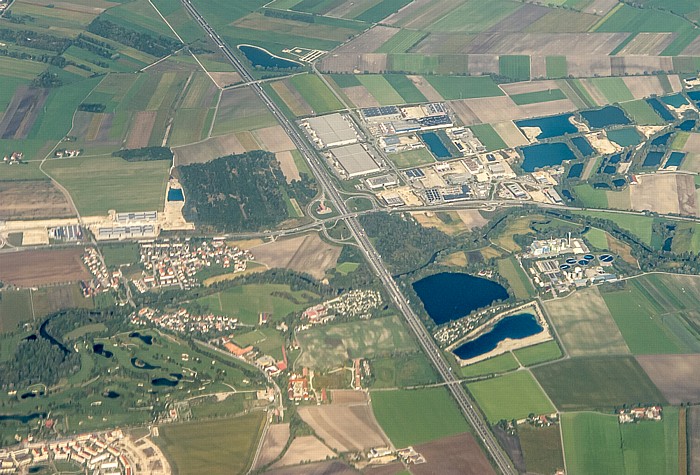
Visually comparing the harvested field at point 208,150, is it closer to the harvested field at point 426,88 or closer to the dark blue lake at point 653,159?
the harvested field at point 426,88

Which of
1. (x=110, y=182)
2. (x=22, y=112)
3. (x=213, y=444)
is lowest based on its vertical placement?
(x=213, y=444)

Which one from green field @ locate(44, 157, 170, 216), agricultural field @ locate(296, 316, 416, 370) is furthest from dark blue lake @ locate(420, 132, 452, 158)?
agricultural field @ locate(296, 316, 416, 370)

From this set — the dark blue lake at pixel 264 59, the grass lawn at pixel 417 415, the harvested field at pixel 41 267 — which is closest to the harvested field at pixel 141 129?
the dark blue lake at pixel 264 59

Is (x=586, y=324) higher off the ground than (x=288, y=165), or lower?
lower

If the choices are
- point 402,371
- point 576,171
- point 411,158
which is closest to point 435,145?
point 411,158

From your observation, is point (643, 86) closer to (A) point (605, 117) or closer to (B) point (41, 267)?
(A) point (605, 117)

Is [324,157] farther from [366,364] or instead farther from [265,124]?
[366,364]
